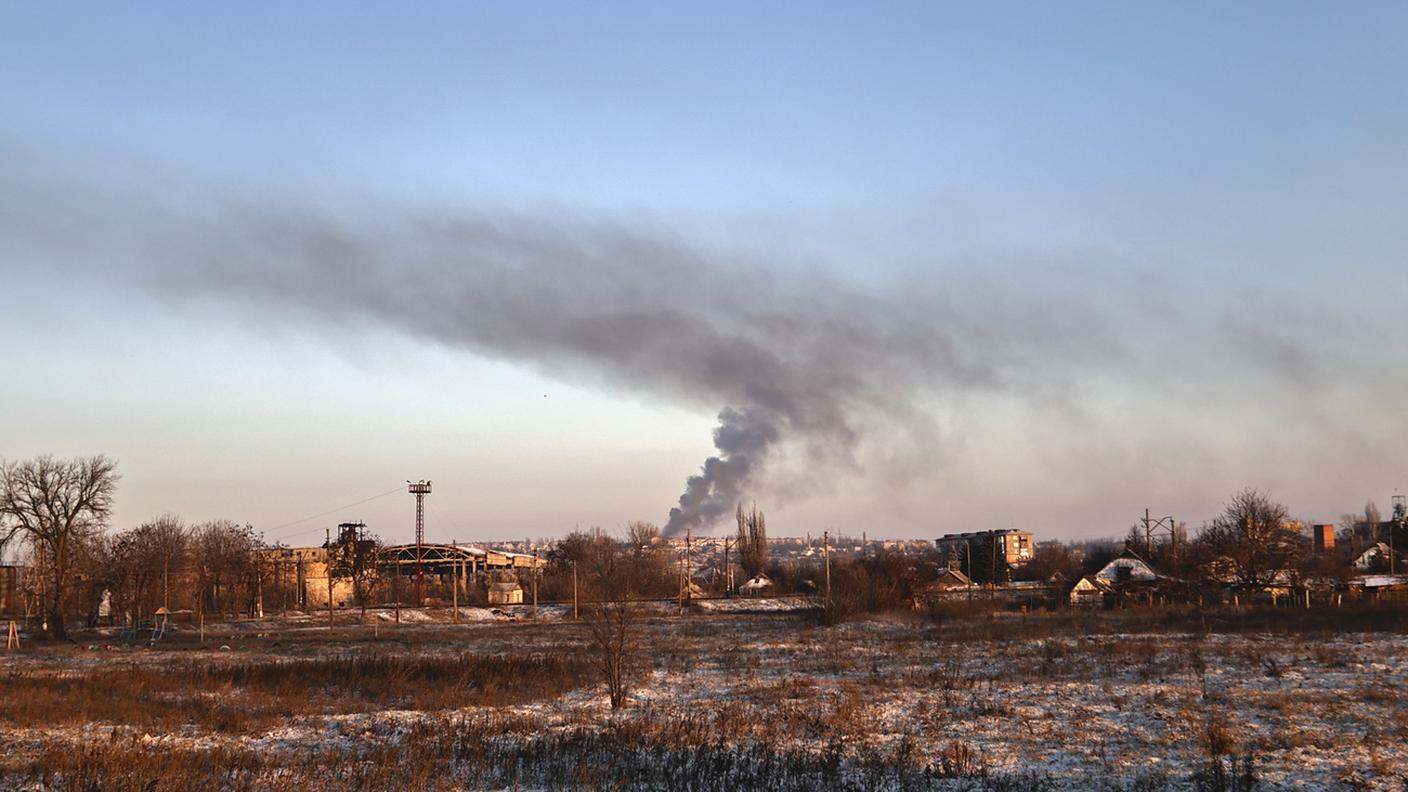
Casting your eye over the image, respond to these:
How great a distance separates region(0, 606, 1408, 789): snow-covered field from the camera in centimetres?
1288

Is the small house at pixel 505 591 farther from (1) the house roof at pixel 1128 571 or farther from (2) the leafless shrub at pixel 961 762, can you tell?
(2) the leafless shrub at pixel 961 762

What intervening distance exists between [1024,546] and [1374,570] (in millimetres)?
63692

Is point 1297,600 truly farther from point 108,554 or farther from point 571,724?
point 108,554

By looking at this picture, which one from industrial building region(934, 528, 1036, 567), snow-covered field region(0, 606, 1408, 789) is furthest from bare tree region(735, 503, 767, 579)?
snow-covered field region(0, 606, 1408, 789)

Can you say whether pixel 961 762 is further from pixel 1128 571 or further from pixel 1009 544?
pixel 1009 544

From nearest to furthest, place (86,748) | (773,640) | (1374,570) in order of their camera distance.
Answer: (86,748) → (773,640) → (1374,570)

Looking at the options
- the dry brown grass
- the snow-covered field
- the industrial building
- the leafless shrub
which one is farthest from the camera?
the industrial building

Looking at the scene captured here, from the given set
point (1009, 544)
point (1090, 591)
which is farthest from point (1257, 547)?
point (1009, 544)

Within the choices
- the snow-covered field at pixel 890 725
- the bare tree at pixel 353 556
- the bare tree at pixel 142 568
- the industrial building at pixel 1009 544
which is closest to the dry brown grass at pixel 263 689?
the snow-covered field at pixel 890 725

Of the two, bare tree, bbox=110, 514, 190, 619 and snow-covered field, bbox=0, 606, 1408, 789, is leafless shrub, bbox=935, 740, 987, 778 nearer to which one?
snow-covered field, bbox=0, 606, 1408, 789

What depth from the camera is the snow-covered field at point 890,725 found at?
12875 mm

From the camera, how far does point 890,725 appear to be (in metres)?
17.0

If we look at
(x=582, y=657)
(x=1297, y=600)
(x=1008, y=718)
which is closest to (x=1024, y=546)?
(x=1297, y=600)

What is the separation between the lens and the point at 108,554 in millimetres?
62656
